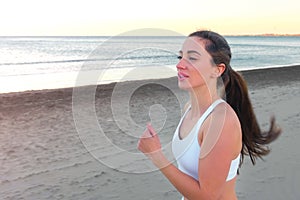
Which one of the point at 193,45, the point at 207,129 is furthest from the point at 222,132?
the point at 193,45

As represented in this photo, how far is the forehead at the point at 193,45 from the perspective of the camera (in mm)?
2138

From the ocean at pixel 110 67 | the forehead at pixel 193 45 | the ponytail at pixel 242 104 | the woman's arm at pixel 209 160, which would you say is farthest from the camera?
the ponytail at pixel 242 104

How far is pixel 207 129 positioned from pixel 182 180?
27 centimetres

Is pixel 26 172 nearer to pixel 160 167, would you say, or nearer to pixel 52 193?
pixel 52 193

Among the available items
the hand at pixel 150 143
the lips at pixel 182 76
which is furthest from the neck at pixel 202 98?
the hand at pixel 150 143

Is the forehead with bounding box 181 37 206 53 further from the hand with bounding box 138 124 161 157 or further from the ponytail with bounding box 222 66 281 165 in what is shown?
the hand with bounding box 138 124 161 157

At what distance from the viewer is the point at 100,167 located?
642 cm

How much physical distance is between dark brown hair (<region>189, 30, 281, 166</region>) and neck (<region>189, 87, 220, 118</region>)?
0.43 feet

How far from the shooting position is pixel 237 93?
2383 millimetres

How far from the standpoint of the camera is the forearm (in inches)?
78.4

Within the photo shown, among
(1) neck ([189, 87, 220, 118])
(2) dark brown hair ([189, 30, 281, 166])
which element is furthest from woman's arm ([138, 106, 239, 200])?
(2) dark brown hair ([189, 30, 281, 166])

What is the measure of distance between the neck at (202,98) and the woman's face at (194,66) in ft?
0.19

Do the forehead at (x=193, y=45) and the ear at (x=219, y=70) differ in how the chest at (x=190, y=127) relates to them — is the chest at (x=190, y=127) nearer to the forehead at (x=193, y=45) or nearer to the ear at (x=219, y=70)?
the ear at (x=219, y=70)

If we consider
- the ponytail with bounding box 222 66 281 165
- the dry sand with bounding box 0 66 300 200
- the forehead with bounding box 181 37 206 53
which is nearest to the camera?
the forehead with bounding box 181 37 206 53
